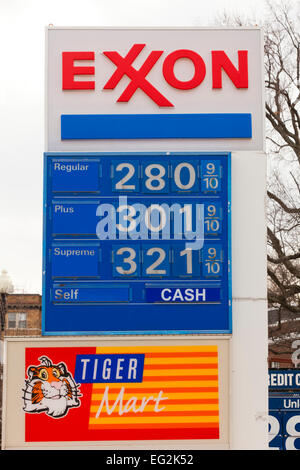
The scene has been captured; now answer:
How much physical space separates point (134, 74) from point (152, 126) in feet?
2.27

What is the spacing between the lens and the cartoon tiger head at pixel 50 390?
9562 millimetres

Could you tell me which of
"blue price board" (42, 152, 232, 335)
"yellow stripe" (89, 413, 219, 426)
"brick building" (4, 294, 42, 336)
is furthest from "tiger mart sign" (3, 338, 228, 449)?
"brick building" (4, 294, 42, 336)

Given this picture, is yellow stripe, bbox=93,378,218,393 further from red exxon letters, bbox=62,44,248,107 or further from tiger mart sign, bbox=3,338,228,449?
red exxon letters, bbox=62,44,248,107

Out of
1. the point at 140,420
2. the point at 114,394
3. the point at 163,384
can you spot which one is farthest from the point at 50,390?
the point at 163,384

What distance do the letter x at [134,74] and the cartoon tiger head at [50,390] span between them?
336 centimetres

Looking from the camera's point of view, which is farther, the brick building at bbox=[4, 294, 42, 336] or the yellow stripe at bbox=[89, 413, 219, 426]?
the brick building at bbox=[4, 294, 42, 336]

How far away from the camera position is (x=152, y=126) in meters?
10.1

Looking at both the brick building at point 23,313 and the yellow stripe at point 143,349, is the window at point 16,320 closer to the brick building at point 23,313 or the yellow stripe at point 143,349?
the brick building at point 23,313

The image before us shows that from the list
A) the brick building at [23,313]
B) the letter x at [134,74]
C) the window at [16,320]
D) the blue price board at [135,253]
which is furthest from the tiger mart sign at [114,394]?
the window at [16,320]

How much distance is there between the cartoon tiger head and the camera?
956cm

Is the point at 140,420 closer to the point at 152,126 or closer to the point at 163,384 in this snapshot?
the point at 163,384

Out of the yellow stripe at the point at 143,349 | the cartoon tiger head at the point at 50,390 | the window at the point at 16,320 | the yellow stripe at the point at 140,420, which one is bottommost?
the yellow stripe at the point at 140,420

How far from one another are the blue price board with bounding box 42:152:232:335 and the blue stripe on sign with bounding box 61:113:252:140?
565 mm
